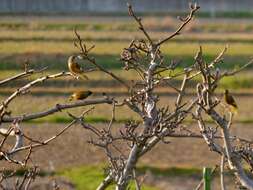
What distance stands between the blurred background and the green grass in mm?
12

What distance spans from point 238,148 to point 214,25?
113ft

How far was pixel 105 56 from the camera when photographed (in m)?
22.9

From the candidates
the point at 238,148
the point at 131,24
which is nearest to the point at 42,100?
the point at 238,148

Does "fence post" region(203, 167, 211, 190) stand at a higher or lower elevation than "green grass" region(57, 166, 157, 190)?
higher

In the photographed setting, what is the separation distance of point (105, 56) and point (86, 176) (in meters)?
12.6

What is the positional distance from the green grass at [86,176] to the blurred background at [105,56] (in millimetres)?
12

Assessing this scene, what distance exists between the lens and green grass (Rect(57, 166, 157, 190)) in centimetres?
1001

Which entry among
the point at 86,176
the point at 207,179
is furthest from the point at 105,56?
the point at 207,179

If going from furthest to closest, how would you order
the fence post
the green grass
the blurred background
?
the blurred background, the green grass, the fence post

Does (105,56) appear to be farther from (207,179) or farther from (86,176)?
(207,179)

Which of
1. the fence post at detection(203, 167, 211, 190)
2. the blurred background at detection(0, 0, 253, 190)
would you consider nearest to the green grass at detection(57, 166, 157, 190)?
the blurred background at detection(0, 0, 253, 190)

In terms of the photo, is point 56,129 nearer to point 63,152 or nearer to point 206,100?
point 63,152

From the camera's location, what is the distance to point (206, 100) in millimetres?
2094

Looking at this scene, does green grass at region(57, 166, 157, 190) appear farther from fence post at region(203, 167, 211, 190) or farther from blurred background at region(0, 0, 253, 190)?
fence post at region(203, 167, 211, 190)
